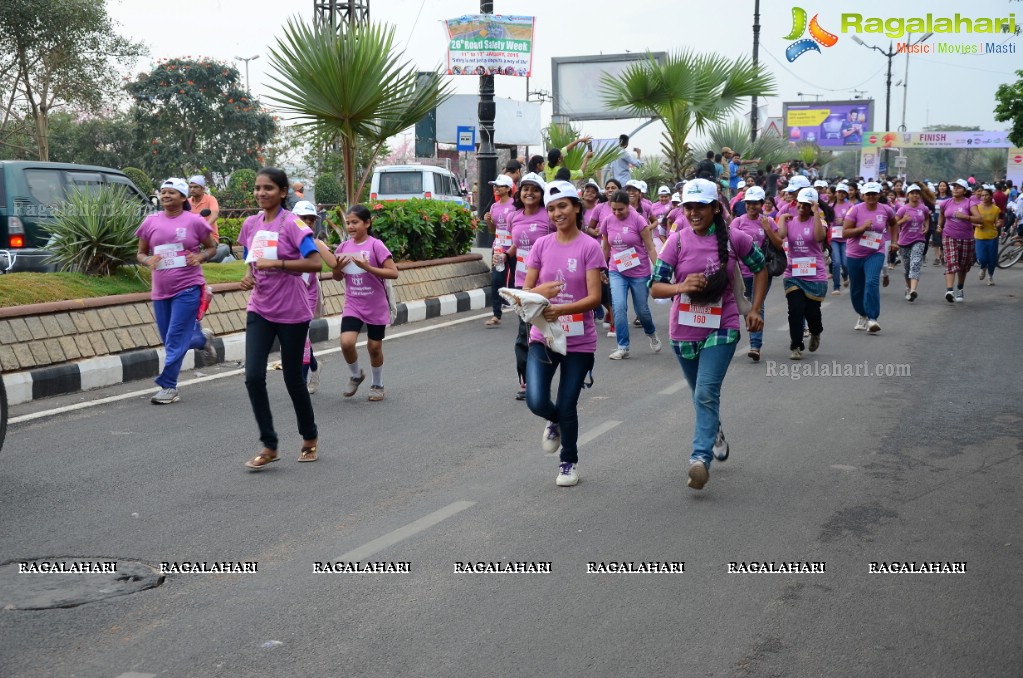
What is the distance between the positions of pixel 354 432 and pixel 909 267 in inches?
526

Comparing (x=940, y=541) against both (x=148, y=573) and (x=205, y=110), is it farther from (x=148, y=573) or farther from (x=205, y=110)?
(x=205, y=110)

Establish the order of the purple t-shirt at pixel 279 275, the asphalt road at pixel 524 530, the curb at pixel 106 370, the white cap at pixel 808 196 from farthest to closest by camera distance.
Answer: the white cap at pixel 808 196 < the curb at pixel 106 370 < the purple t-shirt at pixel 279 275 < the asphalt road at pixel 524 530

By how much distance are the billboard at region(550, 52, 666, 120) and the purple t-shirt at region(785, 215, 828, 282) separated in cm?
3958

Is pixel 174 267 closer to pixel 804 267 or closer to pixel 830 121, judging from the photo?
pixel 804 267

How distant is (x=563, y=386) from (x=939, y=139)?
243 feet

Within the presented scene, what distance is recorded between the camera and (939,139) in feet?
245

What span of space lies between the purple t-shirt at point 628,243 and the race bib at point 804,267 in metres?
A: 1.59

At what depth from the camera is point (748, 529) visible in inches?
239

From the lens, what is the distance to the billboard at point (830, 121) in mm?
84625

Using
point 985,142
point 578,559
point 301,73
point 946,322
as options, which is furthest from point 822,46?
point 578,559

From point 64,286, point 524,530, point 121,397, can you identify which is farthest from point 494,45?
point 524,530

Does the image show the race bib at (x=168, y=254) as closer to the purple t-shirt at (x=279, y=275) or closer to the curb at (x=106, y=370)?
the curb at (x=106, y=370)

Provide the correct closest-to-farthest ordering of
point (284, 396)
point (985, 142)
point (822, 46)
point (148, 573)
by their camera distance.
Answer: point (148, 573)
point (284, 396)
point (822, 46)
point (985, 142)

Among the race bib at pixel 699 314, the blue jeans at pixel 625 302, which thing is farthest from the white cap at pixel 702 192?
the blue jeans at pixel 625 302
